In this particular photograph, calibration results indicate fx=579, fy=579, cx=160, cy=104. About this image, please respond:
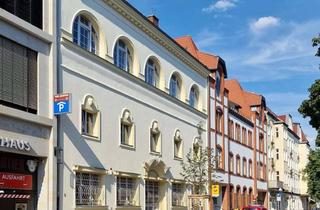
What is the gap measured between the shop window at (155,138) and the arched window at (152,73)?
254cm

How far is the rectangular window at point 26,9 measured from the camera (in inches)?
822

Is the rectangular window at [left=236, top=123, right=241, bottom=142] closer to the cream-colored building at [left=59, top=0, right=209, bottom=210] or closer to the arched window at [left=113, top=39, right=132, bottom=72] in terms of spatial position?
the cream-colored building at [left=59, top=0, right=209, bottom=210]

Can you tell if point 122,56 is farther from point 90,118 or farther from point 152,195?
point 152,195

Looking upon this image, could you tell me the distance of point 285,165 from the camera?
82875mm

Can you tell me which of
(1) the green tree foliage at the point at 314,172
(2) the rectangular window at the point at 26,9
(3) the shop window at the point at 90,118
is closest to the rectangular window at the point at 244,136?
(1) the green tree foliage at the point at 314,172

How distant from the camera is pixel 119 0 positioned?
2898 cm

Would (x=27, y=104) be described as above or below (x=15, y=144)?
above

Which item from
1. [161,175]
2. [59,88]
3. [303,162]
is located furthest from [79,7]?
[303,162]

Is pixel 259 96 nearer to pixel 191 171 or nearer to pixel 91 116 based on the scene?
pixel 191 171

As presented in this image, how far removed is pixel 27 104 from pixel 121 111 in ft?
27.8

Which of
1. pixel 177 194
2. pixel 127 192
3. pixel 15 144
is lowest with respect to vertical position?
pixel 177 194

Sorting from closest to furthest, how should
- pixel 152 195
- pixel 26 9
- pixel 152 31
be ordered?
pixel 26 9 → pixel 152 195 → pixel 152 31

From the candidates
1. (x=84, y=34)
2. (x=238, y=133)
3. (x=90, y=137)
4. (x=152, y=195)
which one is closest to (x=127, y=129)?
(x=90, y=137)

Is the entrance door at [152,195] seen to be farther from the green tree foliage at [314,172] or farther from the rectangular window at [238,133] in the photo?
the rectangular window at [238,133]
